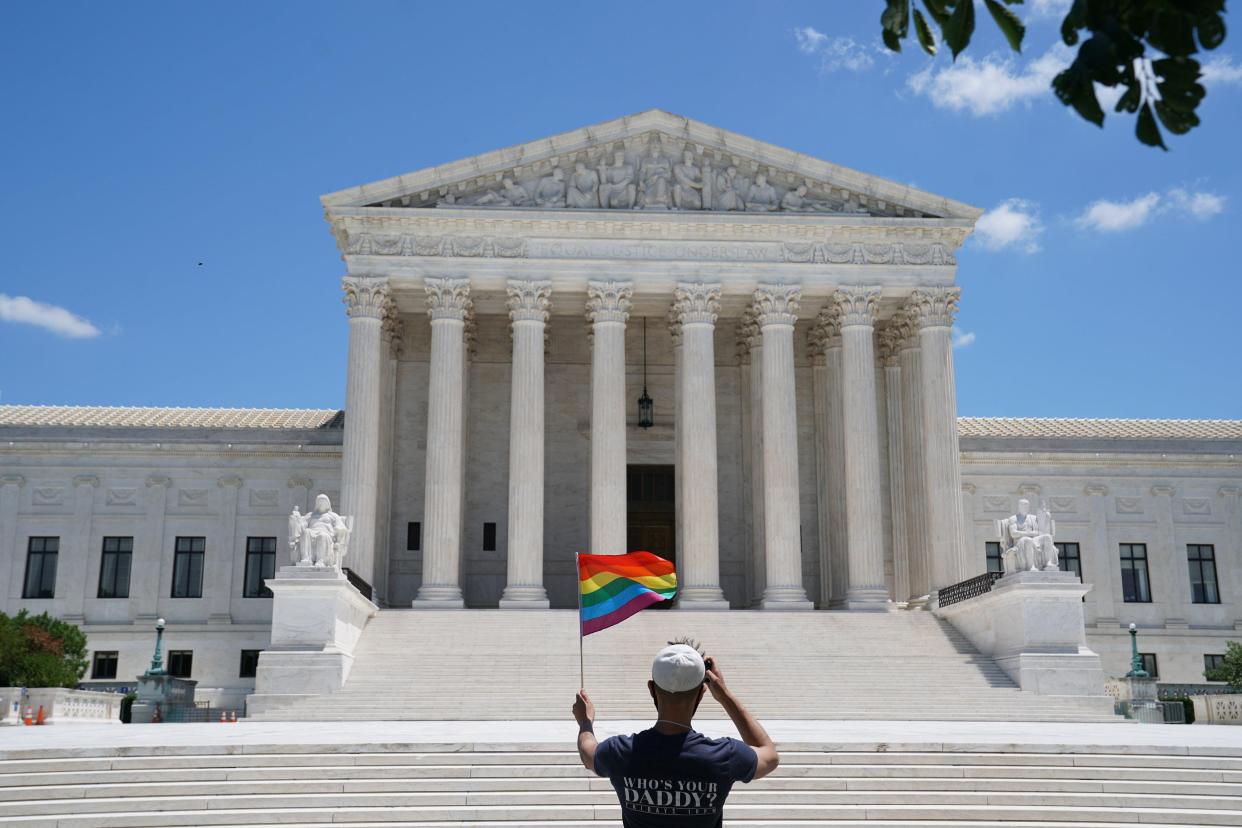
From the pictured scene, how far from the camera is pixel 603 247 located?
41344mm

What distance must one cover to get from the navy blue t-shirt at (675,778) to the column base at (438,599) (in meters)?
32.8

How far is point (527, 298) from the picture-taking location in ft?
134

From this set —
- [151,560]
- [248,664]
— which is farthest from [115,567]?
[248,664]

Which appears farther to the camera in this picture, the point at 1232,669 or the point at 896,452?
the point at 896,452

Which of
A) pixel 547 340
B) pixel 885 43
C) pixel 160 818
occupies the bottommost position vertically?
pixel 160 818

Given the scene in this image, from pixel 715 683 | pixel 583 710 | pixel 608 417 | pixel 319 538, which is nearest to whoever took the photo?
pixel 715 683

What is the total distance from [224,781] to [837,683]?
18.2 metres

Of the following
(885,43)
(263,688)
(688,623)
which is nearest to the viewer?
(885,43)

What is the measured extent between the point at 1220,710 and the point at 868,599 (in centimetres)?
1037

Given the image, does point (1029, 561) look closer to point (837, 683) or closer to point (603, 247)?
point (837, 683)

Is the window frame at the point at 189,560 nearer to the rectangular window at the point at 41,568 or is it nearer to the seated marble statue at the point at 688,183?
the rectangular window at the point at 41,568

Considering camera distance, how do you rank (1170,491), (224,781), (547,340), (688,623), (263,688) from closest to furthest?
(224,781)
(263,688)
(688,623)
(547,340)
(1170,491)

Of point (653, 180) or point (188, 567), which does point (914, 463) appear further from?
point (188, 567)

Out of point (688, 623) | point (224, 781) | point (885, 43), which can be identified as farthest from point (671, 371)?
point (885, 43)
